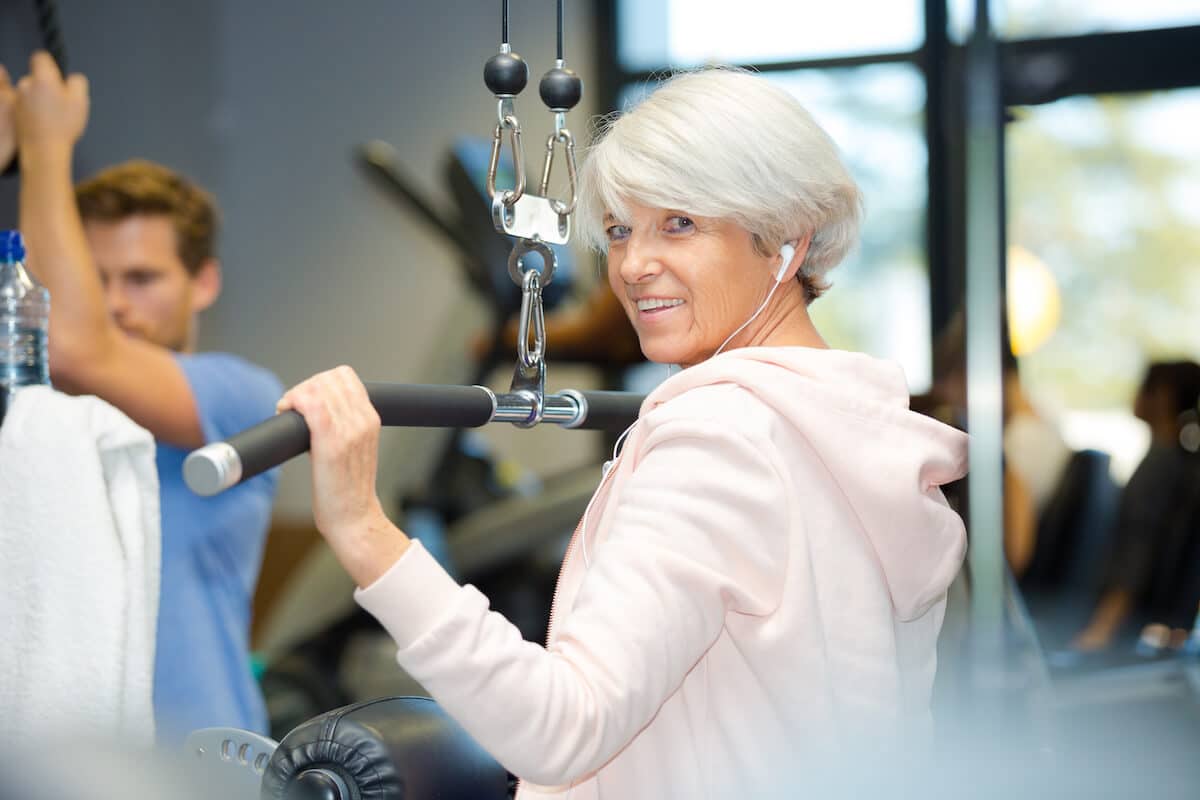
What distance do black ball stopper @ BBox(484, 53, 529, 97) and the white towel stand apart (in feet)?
1.67

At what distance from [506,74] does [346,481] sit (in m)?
0.43

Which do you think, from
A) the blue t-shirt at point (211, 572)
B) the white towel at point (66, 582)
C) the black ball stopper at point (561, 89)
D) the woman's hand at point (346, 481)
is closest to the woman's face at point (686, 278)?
the black ball stopper at point (561, 89)

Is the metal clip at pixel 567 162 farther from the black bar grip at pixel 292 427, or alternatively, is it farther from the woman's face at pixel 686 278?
the black bar grip at pixel 292 427

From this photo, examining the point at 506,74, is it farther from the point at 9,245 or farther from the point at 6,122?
the point at 6,122

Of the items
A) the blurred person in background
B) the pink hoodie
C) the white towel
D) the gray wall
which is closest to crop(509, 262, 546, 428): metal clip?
the pink hoodie

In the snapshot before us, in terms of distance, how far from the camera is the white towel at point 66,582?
1148 millimetres

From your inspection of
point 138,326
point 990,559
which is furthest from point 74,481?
point 990,559

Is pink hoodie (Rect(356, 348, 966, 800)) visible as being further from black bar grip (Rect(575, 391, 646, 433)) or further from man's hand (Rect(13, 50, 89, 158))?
man's hand (Rect(13, 50, 89, 158))

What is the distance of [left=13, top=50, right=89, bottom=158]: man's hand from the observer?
1.58 m

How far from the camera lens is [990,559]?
293cm

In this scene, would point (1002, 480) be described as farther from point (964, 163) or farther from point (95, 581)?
point (95, 581)

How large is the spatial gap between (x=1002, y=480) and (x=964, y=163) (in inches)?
46.5

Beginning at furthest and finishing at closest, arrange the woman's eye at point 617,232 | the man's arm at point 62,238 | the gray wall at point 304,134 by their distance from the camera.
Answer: the gray wall at point 304,134
the man's arm at point 62,238
the woman's eye at point 617,232

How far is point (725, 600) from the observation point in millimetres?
861
